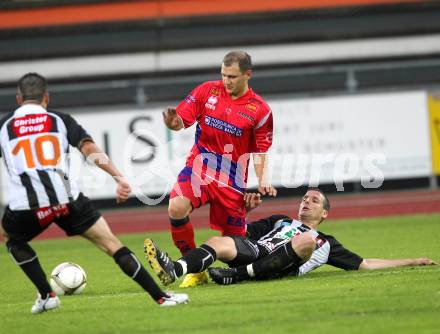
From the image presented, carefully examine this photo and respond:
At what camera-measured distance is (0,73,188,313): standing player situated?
7113 millimetres

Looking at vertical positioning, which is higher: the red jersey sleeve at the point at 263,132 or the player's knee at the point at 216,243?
the red jersey sleeve at the point at 263,132

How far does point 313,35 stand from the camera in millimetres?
24453

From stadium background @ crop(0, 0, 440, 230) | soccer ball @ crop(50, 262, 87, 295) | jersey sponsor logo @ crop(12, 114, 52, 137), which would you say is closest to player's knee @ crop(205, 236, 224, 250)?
soccer ball @ crop(50, 262, 87, 295)

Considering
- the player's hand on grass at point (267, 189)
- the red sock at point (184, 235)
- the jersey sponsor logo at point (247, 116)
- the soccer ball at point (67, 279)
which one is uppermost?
the jersey sponsor logo at point (247, 116)

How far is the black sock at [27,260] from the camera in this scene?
24.2ft

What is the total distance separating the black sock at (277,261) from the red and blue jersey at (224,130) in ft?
2.84

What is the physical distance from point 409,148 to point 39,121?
13.3 m

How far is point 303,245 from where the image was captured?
8.76 m

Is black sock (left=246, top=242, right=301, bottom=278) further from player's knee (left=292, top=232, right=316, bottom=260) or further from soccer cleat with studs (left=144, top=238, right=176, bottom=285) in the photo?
soccer cleat with studs (left=144, top=238, right=176, bottom=285)

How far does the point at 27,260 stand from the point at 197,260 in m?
1.68

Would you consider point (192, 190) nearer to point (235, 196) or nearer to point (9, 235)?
point (235, 196)

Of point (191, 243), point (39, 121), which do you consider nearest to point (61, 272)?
point (191, 243)

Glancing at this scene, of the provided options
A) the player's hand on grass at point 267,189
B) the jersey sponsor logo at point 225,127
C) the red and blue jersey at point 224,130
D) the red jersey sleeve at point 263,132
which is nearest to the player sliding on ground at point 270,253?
the player's hand on grass at point 267,189

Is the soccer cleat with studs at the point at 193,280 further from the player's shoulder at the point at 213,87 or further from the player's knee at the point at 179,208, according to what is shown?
the player's shoulder at the point at 213,87
